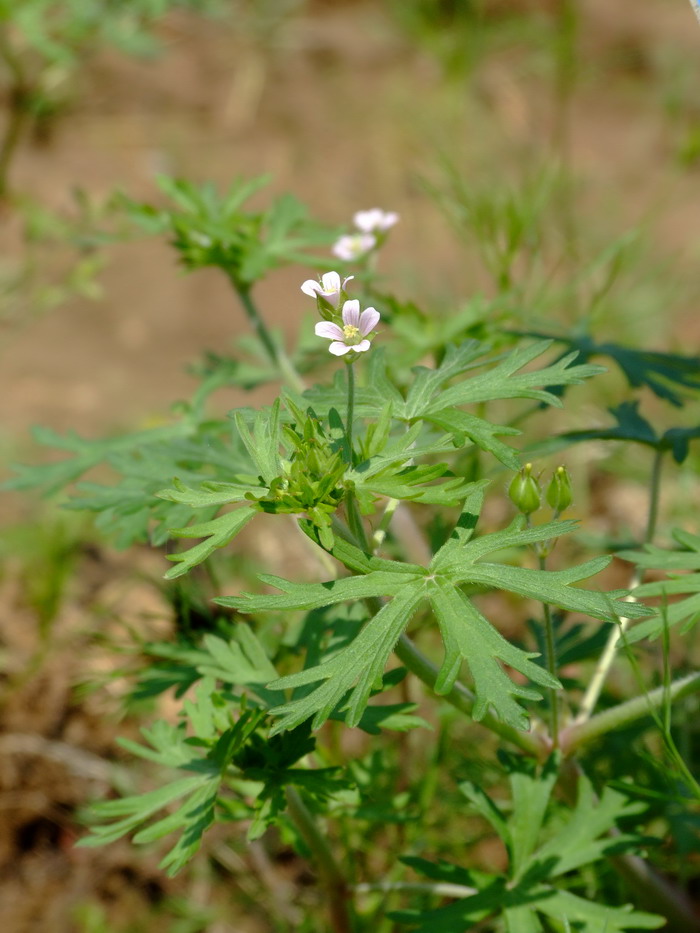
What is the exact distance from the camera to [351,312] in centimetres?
133

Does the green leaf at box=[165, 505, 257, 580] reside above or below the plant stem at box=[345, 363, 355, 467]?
below

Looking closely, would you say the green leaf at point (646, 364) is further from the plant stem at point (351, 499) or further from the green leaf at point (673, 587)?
the plant stem at point (351, 499)

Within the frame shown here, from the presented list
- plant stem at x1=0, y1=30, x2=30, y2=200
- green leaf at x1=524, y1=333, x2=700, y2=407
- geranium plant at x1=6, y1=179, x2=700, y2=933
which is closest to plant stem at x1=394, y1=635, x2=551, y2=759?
geranium plant at x1=6, y1=179, x2=700, y2=933

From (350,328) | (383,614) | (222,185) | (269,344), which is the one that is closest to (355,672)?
(383,614)

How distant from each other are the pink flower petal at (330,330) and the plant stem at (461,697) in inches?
17.2

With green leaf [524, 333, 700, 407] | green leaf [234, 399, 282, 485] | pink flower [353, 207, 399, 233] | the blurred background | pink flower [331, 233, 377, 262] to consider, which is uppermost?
green leaf [234, 399, 282, 485]

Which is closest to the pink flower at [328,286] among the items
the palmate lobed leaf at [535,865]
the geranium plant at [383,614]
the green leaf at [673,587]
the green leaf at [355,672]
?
the geranium plant at [383,614]

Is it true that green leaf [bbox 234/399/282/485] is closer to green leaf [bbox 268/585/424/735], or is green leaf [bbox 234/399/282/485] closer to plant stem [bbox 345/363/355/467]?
plant stem [bbox 345/363/355/467]

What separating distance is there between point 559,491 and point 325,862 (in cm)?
79

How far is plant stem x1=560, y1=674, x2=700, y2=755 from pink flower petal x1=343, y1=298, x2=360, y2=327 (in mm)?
680

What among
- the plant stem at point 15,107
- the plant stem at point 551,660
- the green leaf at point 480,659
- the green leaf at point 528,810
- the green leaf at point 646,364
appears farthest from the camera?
the plant stem at point 15,107

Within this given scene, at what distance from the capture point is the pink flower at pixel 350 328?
1.32m

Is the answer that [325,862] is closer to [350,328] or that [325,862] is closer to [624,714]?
[624,714]

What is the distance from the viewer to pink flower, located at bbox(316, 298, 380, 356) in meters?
1.32
